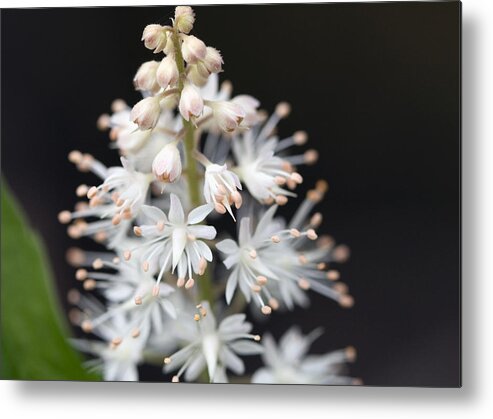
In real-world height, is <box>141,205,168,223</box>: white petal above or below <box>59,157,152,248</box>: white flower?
below

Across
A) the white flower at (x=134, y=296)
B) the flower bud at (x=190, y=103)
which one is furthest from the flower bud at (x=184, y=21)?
the white flower at (x=134, y=296)

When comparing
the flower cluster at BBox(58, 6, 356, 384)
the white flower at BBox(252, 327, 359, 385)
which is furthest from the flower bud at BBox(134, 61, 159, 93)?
the white flower at BBox(252, 327, 359, 385)

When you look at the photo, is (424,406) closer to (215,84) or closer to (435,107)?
(435,107)

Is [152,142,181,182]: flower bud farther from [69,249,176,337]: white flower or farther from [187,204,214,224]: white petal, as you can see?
[69,249,176,337]: white flower

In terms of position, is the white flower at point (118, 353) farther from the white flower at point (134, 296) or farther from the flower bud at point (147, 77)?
the flower bud at point (147, 77)

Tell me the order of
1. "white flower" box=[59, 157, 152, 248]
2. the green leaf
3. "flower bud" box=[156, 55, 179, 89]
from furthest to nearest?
1. the green leaf
2. "white flower" box=[59, 157, 152, 248]
3. "flower bud" box=[156, 55, 179, 89]

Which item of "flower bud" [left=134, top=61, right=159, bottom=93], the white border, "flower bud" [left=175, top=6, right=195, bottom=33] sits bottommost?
the white border

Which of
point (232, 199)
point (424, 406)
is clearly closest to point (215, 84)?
point (232, 199)
